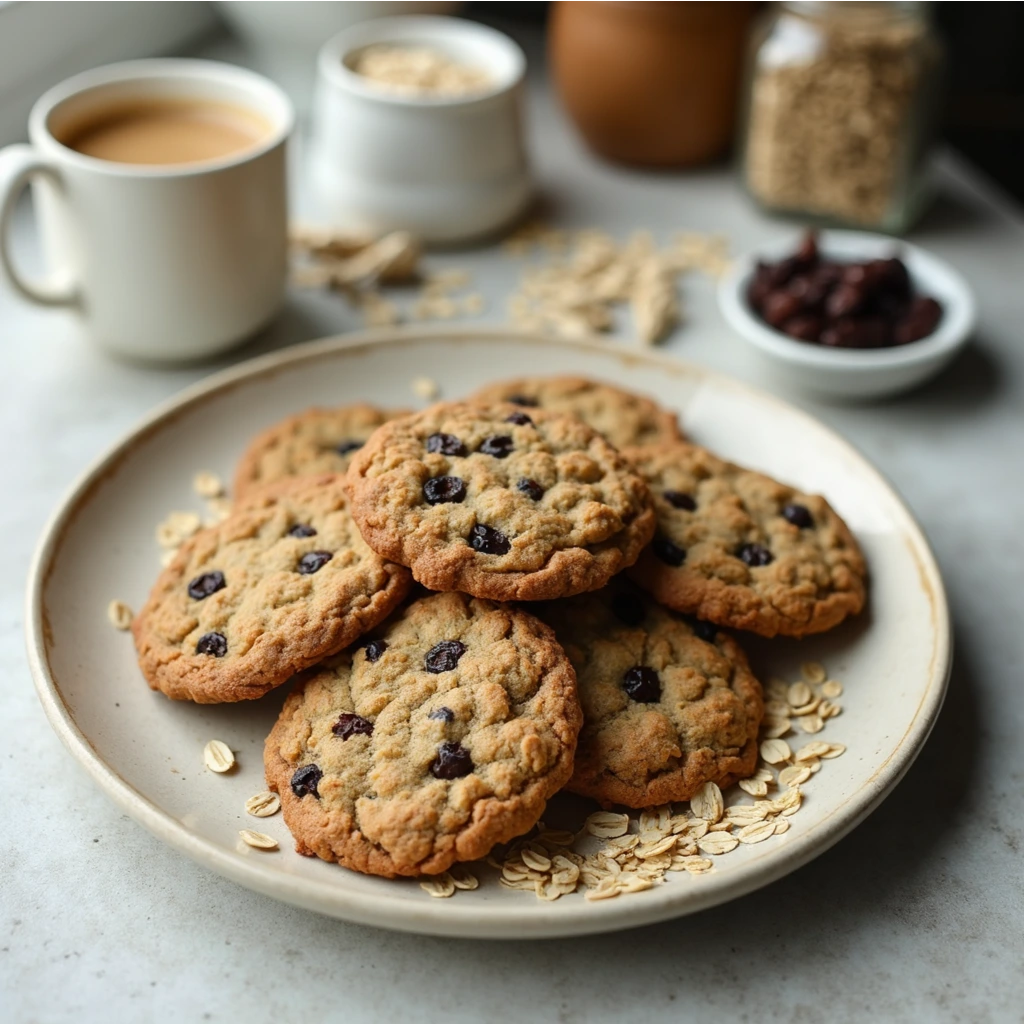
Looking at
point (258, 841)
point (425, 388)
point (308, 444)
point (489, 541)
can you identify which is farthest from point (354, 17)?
point (258, 841)

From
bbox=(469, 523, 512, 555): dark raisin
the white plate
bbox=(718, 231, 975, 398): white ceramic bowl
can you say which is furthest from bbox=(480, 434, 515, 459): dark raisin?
bbox=(718, 231, 975, 398): white ceramic bowl

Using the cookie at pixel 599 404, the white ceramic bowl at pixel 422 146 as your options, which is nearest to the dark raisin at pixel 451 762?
the cookie at pixel 599 404

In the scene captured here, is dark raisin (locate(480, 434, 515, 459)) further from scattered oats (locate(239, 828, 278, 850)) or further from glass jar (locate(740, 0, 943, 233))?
glass jar (locate(740, 0, 943, 233))

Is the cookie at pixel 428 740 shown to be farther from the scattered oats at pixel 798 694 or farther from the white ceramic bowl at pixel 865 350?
the white ceramic bowl at pixel 865 350

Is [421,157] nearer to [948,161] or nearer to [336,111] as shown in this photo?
[336,111]

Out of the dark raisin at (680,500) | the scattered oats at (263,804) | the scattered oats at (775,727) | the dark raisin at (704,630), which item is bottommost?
the scattered oats at (263,804)
